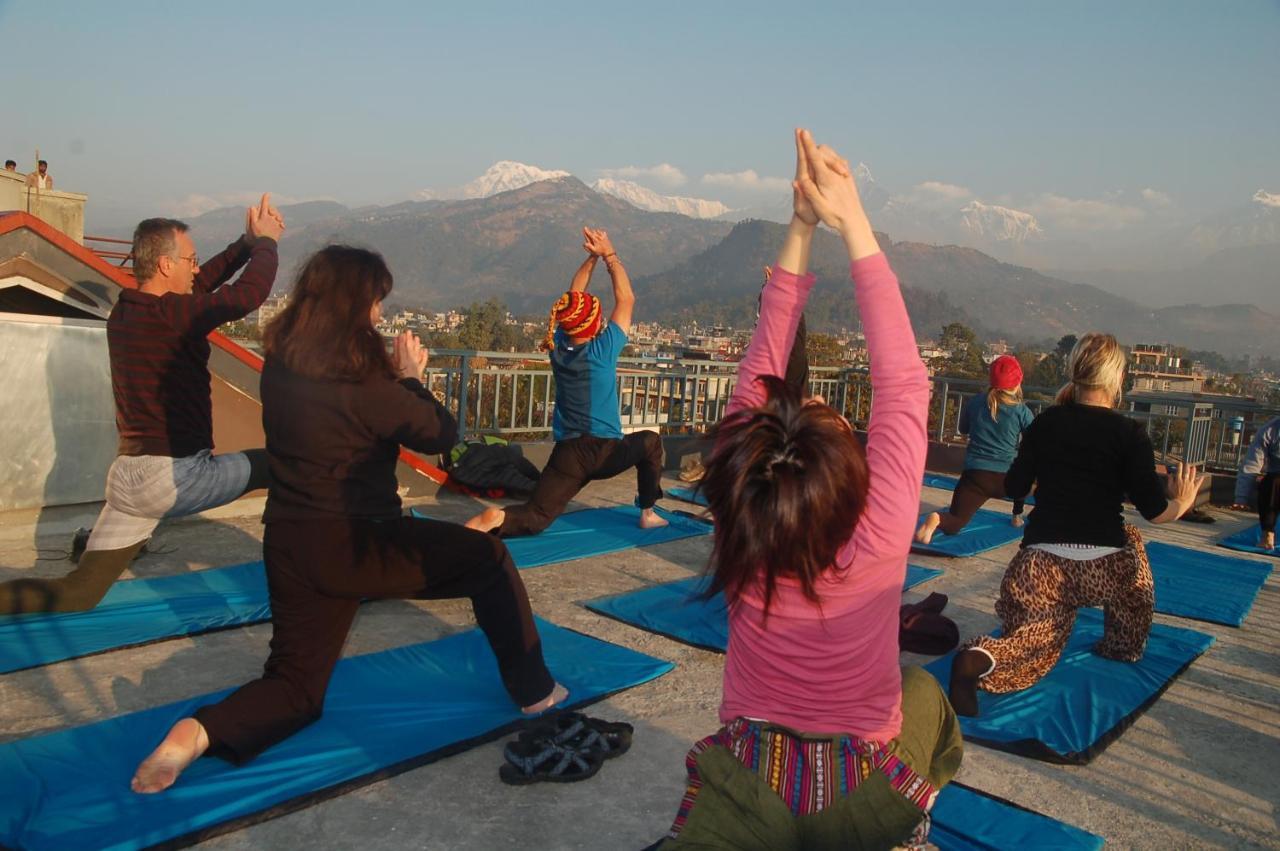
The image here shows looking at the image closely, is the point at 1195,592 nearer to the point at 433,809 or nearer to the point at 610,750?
the point at 610,750

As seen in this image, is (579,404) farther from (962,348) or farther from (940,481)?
(962,348)

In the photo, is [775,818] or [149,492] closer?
[775,818]

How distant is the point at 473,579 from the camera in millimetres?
3600

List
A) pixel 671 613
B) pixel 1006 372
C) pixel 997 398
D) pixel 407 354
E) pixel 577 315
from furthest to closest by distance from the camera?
pixel 997 398, pixel 1006 372, pixel 577 315, pixel 671 613, pixel 407 354

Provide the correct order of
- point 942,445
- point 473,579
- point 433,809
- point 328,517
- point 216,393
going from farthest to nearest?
point 942,445 < point 216,393 < point 473,579 < point 328,517 < point 433,809

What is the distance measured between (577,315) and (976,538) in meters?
4.44

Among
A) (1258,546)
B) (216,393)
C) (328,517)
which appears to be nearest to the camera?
(328,517)

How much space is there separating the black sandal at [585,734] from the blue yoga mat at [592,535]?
276 centimetres

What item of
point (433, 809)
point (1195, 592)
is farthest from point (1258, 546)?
point (433, 809)

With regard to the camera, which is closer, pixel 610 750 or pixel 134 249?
pixel 610 750

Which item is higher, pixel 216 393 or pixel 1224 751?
pixel 216 393

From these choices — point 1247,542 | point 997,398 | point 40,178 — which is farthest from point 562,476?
point 40,178

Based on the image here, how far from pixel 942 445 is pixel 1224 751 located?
10.1 meters

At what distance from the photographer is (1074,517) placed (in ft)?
13.9
